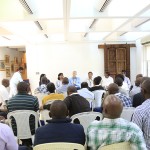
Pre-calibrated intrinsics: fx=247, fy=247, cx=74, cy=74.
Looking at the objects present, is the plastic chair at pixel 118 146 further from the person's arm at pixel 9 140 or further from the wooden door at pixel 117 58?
the wooden door at pixel 117 58

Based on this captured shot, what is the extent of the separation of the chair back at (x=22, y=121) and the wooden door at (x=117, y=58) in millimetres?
7380

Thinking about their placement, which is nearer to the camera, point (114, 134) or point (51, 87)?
point (114, 134)

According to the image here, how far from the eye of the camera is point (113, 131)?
2092 mm

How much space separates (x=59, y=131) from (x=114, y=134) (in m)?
0.53

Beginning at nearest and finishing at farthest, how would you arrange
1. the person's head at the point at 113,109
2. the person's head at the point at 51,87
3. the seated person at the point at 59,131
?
the person's head at the point at 113,109 → the seated person at the point at 59,131 → the person's head at the point at 51,87

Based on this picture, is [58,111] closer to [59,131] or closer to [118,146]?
[59,131]

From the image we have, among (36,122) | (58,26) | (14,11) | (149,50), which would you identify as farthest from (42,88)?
(149,50)

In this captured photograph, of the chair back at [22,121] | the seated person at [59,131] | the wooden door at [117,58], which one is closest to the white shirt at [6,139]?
the seated person at [59,131]

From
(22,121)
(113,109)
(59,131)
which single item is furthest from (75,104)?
(113,109)

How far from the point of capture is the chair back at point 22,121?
12.7 feet

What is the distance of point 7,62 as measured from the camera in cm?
1277

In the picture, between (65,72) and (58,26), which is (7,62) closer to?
(65,72)

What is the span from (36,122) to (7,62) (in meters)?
9.32

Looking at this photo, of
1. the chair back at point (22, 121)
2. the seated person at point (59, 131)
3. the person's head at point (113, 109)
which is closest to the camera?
the person's head at point (113, 109)
